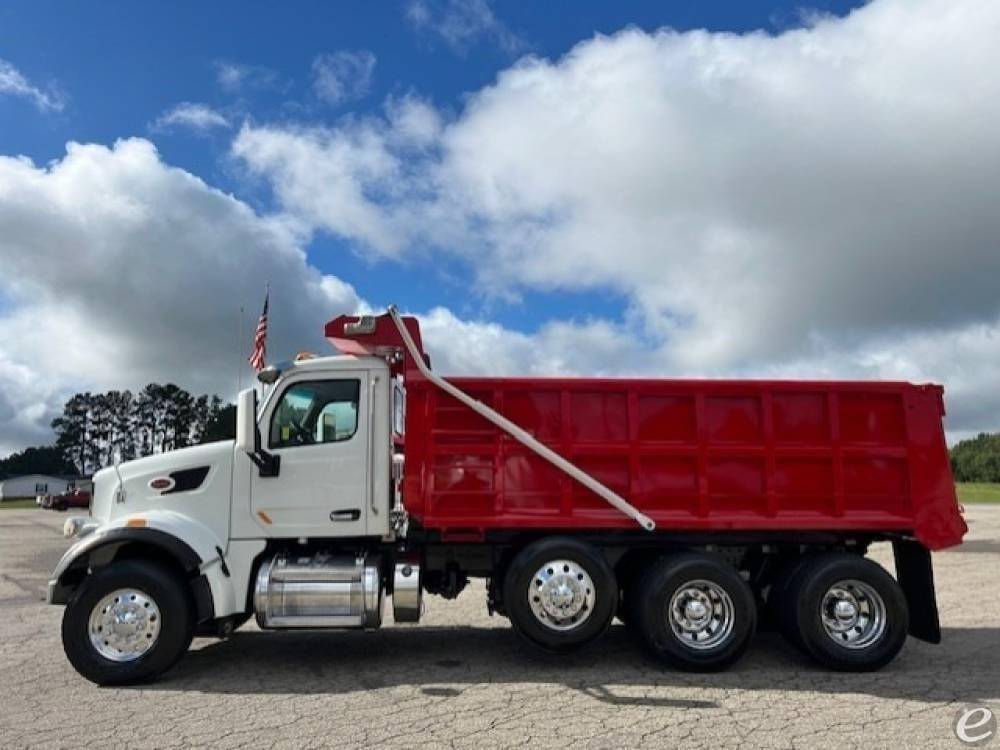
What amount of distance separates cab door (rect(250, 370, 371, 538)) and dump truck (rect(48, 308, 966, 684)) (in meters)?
0.02

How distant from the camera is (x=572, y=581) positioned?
6.75 metres

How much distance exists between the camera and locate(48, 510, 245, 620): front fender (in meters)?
6.59

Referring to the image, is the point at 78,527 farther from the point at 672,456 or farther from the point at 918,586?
the point at 918,586

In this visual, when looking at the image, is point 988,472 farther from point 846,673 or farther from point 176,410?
point 846,673

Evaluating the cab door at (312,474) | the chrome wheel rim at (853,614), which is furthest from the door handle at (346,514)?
the chrome wheel rim at (853,614)

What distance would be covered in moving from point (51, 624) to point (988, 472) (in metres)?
138

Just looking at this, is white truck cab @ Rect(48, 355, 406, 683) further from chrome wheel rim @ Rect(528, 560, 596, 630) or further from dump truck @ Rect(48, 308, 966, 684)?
chrome wheel rim @ Rect(528, 560, 596, 630)

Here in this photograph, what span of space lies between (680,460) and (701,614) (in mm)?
1366

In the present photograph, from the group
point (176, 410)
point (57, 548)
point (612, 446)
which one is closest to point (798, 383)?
point (612, 446)

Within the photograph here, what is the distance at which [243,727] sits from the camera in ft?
17.4

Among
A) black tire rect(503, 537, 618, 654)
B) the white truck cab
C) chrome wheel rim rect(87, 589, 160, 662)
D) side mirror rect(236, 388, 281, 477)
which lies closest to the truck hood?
the white truck cab

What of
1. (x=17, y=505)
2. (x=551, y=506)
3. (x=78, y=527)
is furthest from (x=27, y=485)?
(x=551, y=506)

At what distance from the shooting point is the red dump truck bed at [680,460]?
22.9ft

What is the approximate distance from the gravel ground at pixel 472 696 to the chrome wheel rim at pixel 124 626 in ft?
1.06
